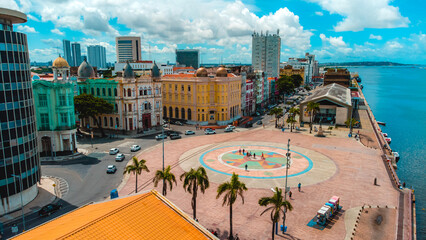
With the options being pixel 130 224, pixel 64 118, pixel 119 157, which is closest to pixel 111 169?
pixel 119 157

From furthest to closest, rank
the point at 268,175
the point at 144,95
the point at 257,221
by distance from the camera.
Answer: the point at 144,95, the point at 268,175, the point at 257,221

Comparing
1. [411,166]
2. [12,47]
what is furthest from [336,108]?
[12,47]

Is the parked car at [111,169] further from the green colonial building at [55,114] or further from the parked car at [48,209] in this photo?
the green colonial building at [55,114]

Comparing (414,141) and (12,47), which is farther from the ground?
(12,47)

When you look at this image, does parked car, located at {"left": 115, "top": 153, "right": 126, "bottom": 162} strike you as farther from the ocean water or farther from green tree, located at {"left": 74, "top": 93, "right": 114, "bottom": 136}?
the ocean water

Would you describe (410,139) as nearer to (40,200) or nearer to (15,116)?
(40,200)

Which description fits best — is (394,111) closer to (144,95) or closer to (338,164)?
(338,164)
